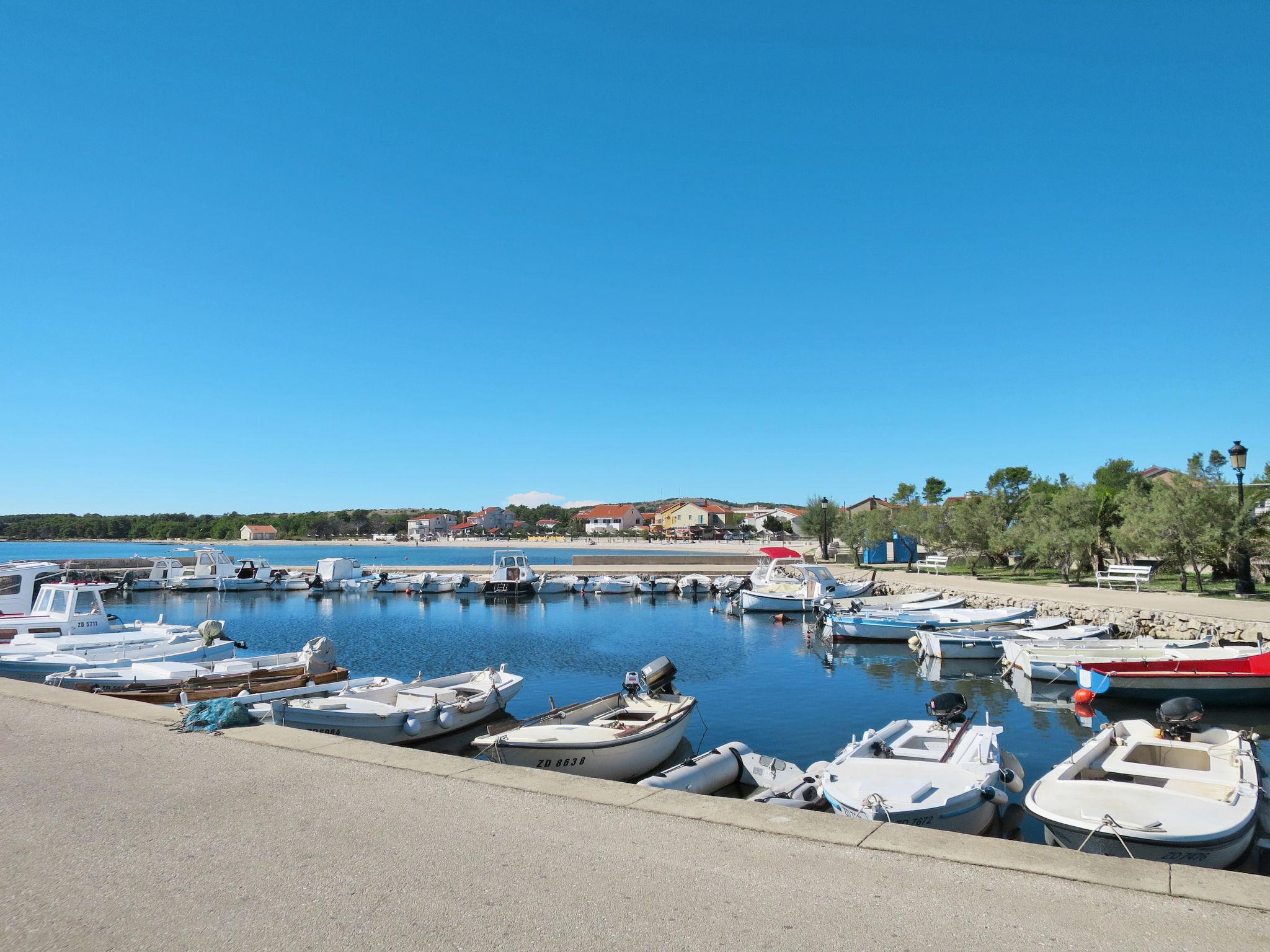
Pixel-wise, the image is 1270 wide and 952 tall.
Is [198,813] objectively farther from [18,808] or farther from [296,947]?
[296,947]

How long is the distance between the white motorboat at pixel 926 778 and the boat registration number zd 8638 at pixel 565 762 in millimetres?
3884

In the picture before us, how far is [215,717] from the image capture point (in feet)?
31.9

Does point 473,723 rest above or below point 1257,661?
below

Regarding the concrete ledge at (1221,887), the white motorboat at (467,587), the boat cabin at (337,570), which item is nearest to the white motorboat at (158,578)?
the boat cabin at (337,570)

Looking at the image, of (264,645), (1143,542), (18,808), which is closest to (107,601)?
(264,645)

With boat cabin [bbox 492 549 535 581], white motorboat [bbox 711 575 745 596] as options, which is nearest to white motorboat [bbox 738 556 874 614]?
white motorboat [bbox 711 575 745 596]

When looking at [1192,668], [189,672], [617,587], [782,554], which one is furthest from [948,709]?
[617,587]

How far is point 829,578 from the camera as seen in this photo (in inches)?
1661

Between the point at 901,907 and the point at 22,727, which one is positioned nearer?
the point at 901,907

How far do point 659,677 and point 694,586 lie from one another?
3602cm

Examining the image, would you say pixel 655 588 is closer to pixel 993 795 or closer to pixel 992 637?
pixel 992 637

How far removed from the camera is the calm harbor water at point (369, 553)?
9912 cm

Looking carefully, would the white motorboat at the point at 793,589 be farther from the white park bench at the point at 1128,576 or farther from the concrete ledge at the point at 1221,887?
the concrete ledge at the point at 1221,887

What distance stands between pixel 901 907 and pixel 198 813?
221 inches
